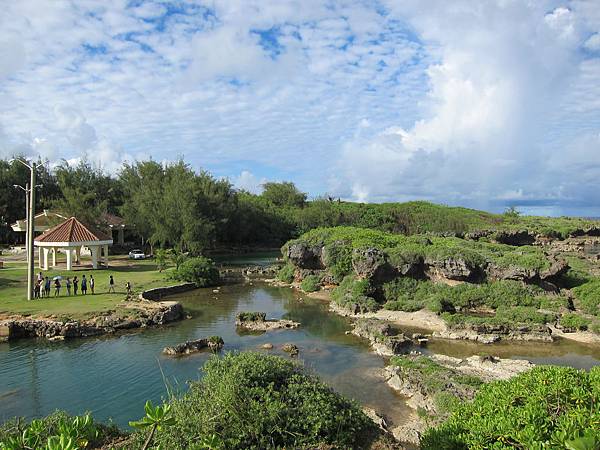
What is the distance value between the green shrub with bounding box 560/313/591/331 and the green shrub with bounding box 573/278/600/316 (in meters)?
2.27

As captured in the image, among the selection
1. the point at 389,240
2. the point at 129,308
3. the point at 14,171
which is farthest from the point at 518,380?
the point at 14,171

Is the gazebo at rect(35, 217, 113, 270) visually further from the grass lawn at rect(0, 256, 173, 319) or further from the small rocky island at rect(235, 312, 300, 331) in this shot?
the small rocky island at rect(235, 312, 300, 331)

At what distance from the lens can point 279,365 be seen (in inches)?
396

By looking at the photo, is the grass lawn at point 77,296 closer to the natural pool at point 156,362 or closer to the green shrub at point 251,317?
the natural pool at point 156,362

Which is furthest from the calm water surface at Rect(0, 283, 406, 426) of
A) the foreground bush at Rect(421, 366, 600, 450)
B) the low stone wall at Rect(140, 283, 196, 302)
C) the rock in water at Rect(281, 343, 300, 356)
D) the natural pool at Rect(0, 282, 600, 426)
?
the foreground bush at Rect(421, 366, 600, 450)

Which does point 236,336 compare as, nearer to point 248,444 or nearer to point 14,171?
point 248,444

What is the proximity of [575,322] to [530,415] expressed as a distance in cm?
2370

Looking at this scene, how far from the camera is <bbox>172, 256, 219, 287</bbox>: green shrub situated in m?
41.2

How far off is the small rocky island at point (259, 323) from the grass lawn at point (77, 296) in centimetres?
812

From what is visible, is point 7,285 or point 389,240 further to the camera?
point 389,240

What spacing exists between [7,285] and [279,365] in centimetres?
3151

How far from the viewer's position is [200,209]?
62719 mm

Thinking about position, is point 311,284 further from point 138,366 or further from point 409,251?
point 138,366

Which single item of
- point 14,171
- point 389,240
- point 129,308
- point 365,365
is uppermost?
point 14,171
